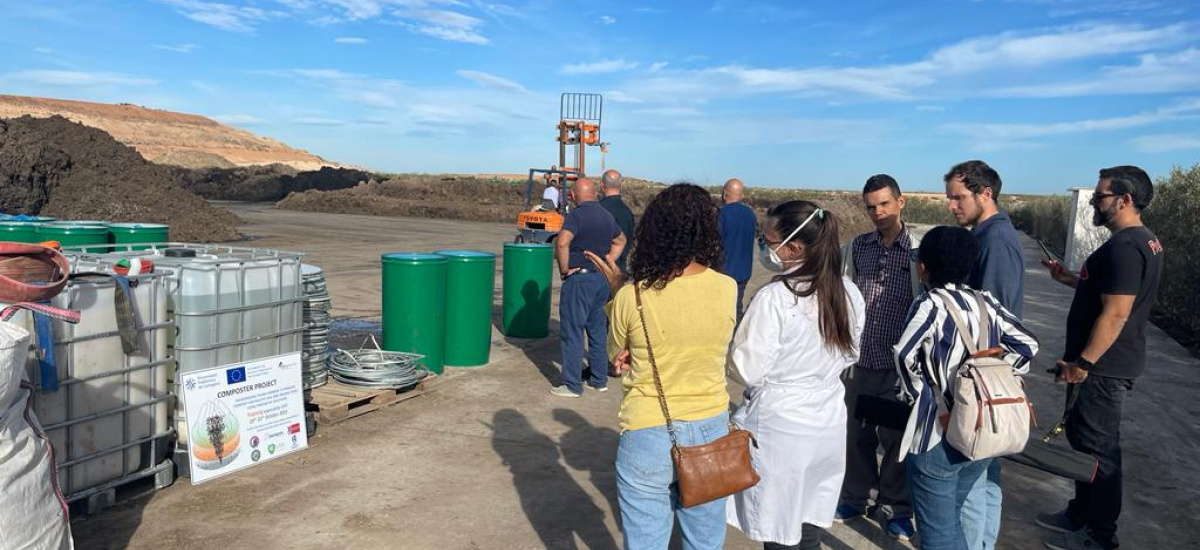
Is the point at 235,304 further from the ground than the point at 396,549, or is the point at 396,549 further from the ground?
the point at 235,304

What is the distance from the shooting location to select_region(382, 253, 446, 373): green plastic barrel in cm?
692

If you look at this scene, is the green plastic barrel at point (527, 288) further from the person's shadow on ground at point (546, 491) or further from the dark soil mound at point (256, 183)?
the dark soil mound at point (256, 183)

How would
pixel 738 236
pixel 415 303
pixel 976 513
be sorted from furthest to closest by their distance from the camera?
pixel 738 236, pixel 415 303, pixel 976 513

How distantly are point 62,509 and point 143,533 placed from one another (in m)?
0.99

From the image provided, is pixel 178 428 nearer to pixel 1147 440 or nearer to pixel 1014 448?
pixel 1014 448

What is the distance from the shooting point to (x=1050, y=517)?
15.1 ft

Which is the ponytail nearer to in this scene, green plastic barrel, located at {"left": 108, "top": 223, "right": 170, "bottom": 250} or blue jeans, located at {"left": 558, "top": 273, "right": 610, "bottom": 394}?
blue jeans, located at {"left": 558, "top": 273, "right": 610, "bottom": 394}

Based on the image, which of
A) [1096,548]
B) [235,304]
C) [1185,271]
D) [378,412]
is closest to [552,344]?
[378,412]

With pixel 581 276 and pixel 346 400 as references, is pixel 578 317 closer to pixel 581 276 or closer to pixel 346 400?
pixel 581 276

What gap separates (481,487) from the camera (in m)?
4.84

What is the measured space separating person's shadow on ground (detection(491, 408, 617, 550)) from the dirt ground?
1 cm

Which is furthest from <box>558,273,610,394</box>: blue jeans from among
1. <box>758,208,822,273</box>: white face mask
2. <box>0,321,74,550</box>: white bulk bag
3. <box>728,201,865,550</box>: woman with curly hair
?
<box>0,321,74,550</box>: white bulk bag

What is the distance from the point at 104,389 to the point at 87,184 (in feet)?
66.2

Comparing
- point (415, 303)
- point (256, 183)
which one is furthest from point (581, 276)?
point (256, 183)
